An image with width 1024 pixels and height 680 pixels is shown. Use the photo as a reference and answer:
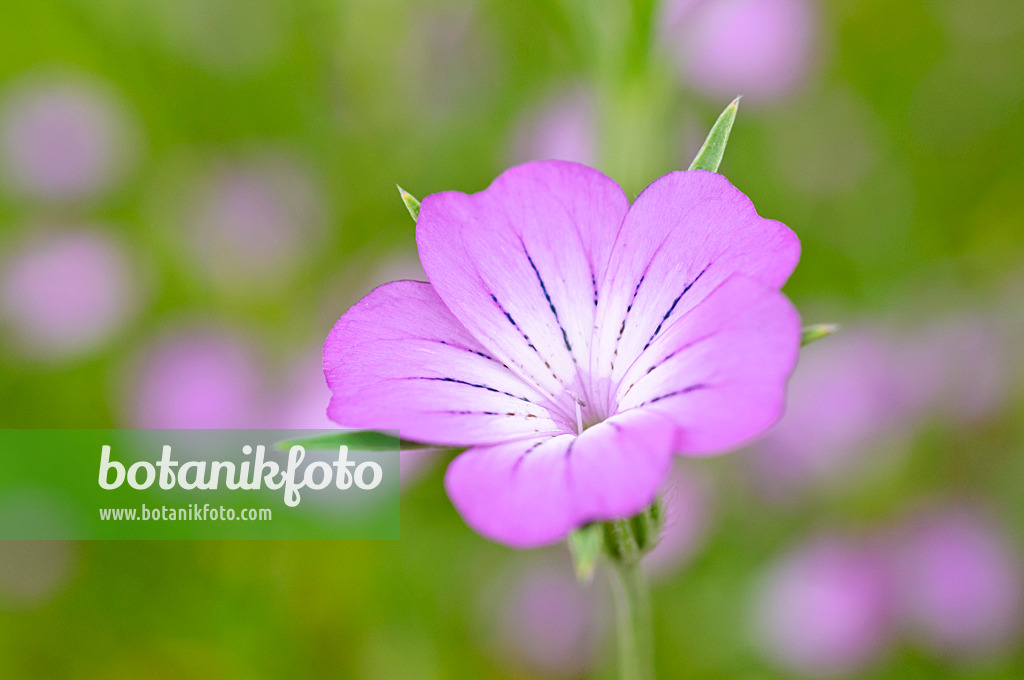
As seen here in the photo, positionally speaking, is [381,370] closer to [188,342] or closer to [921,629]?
[921,629]

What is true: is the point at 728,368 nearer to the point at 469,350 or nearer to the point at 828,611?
the point at 469,350

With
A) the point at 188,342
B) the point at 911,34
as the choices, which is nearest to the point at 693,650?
the point at 188,342

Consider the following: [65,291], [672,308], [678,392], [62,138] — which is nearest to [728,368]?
[678,392]

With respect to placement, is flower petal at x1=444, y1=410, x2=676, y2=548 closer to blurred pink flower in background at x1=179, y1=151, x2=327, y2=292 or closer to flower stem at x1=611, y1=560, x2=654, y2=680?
flower stem at x1=611, y1=560, x2=654, y2=680

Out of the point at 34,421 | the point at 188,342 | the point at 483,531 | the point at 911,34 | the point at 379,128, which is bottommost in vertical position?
the point at 483,531

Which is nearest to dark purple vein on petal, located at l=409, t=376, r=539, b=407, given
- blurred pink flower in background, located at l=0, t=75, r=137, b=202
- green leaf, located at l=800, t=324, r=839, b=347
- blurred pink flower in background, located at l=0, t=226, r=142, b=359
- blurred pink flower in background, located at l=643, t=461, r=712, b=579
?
green leaf, located at l=800, t=324, r=839, b=347
